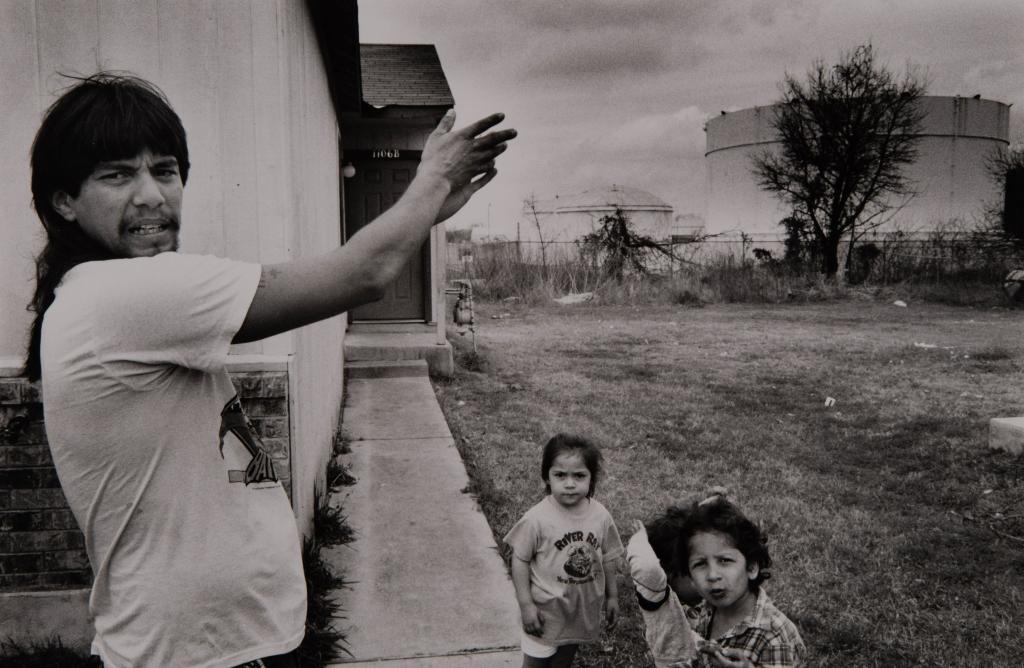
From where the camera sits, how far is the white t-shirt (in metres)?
1.25

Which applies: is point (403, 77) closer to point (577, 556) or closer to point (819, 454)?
point (819, 454)

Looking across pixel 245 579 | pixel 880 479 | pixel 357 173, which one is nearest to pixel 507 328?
pixel 357 173

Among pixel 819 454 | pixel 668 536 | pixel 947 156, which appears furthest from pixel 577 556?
pixel 947 156

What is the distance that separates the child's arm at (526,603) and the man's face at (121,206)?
1.93m

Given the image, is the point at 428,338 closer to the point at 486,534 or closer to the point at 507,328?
the point at 507,328

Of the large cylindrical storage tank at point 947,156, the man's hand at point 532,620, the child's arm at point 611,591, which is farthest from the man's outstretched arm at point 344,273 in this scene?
the large cylindrical storage tank at point 947,156

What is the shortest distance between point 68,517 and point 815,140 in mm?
24736

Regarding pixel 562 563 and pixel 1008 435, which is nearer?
pixel 562 563

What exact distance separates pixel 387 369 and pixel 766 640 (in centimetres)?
808

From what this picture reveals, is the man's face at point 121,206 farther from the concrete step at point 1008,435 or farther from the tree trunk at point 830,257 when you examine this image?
the tree trunk at point 830,257

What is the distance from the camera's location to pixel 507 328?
1606cm

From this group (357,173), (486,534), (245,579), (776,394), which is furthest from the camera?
(357,173)

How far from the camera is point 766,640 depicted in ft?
7.11

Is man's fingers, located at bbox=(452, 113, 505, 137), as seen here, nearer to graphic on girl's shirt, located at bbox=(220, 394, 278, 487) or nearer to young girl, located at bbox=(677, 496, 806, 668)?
graphic on girl's shirt, located at bbox=(220, 394, 278, 487)
